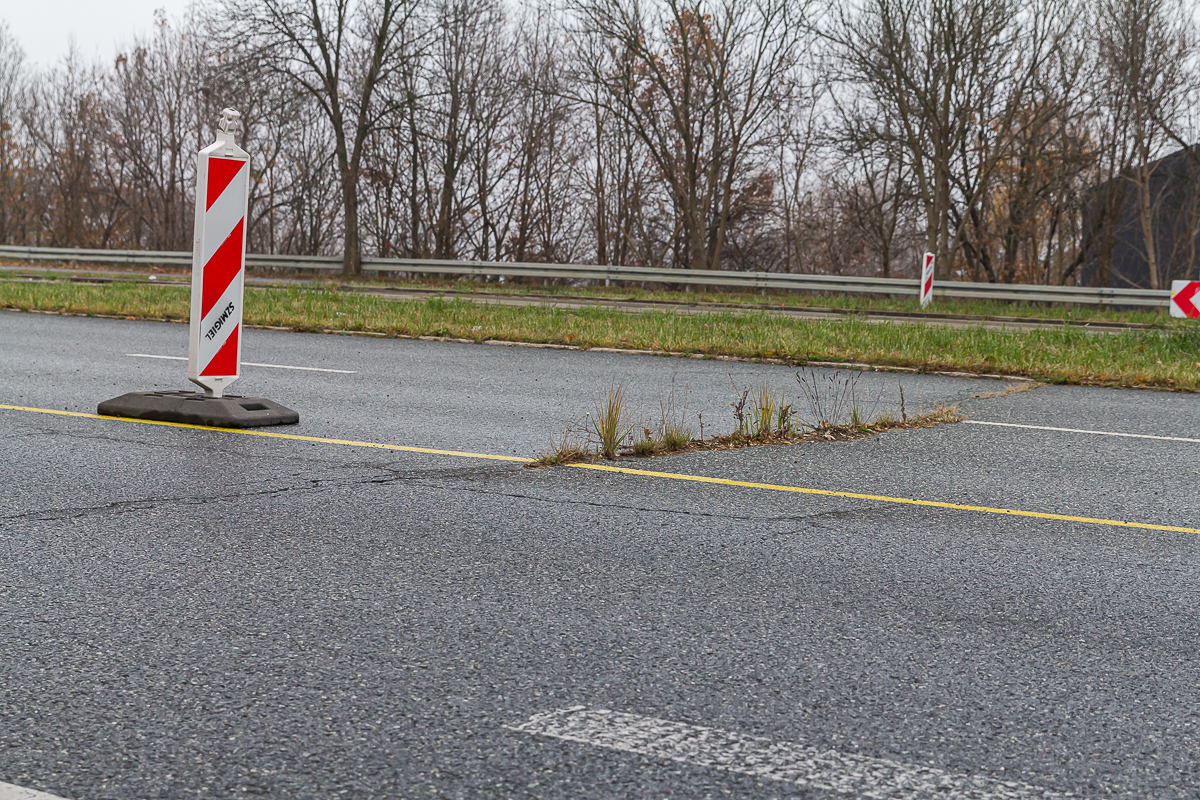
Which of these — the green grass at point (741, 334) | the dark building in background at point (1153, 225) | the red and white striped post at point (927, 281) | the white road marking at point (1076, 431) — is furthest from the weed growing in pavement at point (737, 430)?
the dark building in background at point (1153, 225)

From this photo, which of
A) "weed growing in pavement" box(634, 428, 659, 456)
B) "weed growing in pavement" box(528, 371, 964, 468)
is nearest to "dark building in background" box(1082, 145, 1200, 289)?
"weed growing in pavement" box(528, 371, 964, 468)

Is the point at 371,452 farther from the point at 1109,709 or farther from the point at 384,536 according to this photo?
the point at 1109,709

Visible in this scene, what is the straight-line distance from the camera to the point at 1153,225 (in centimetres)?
3362

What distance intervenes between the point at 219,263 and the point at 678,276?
21.4m

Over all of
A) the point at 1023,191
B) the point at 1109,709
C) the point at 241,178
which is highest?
the point at 1023,191

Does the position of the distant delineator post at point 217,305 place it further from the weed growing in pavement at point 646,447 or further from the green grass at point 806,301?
the green grass at point 806,301

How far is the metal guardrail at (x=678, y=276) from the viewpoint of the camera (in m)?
24.2

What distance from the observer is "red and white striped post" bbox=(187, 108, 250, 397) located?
7.36 meters

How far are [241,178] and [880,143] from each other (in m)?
24.2

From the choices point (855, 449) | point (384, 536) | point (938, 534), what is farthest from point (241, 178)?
point (938, 534)

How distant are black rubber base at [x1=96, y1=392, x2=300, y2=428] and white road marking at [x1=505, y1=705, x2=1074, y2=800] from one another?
518cm

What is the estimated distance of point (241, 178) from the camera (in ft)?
24.7

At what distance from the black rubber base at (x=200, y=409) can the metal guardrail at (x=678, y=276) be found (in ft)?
66.2

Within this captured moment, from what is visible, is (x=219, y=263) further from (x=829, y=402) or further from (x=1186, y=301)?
(x=1186, y=301)
